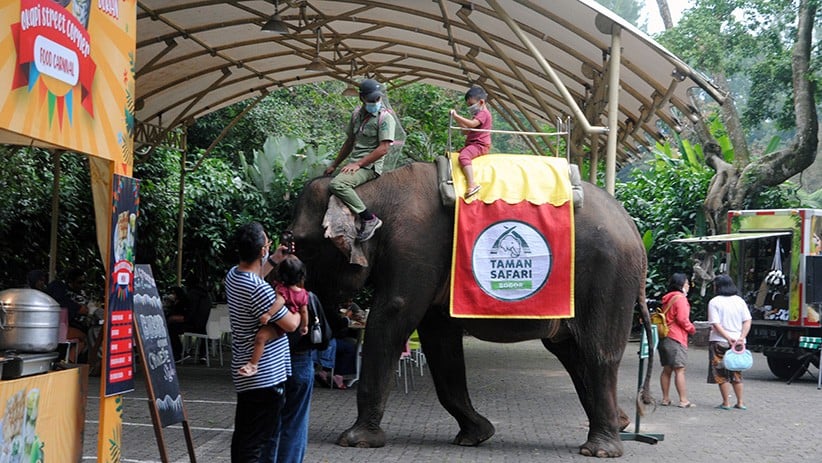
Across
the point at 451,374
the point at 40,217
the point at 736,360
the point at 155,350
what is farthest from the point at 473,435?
the point at 40,217

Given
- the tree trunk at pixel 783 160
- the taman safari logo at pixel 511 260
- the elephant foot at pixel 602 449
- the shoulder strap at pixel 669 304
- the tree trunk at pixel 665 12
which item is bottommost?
the elephant foot at pixel 602 449

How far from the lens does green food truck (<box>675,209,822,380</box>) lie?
16031 millimetres

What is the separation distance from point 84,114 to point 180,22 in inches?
291

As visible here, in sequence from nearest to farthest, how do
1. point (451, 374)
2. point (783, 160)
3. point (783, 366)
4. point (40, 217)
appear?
point (451, 374), point (40, 217), point (783, 366), point (783, 160)

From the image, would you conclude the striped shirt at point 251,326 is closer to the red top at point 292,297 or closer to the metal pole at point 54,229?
the red top at point 292,297

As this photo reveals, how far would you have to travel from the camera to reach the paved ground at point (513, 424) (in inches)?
347

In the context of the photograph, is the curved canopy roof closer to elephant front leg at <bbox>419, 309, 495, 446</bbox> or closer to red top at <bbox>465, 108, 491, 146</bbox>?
red top at <bbox>465, 108, 491, 146</bbox>

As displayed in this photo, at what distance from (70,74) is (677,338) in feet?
28.3

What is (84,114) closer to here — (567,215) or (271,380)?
(271,380)

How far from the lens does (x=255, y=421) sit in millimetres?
6180

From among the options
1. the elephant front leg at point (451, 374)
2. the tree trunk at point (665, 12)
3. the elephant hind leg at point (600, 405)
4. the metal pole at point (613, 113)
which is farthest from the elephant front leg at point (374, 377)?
the tree trunk at point (665, 12)

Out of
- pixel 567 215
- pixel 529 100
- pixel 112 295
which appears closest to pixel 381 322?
pixel 567 215

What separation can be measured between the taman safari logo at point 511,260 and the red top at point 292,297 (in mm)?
2789

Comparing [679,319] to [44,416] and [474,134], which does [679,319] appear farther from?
[44,416]
